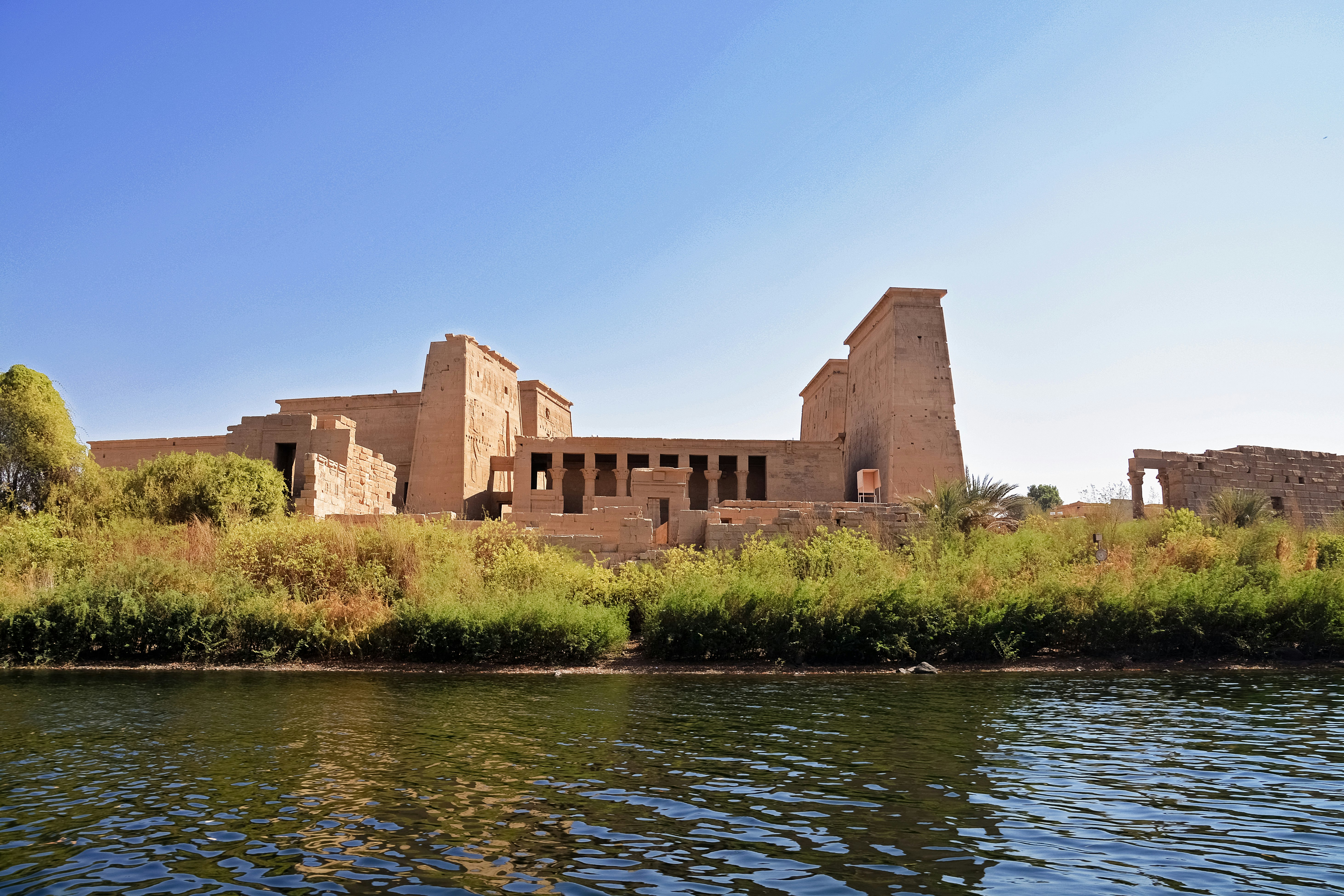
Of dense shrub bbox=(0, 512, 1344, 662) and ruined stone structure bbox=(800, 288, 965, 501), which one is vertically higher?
ruined stone structure bbox=(800, 288, 965, 501)

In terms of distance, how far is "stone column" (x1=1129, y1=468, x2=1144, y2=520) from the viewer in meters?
27.0

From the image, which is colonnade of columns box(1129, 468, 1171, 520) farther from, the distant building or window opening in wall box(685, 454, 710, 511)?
window opening in wall box(685, 454, 710, 511)

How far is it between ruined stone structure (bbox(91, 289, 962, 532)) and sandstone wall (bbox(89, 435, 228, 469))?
0.15 feet

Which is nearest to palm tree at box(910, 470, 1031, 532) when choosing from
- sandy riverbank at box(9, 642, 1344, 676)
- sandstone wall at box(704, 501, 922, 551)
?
sandstone wall at box(704, 501, 922, 551)

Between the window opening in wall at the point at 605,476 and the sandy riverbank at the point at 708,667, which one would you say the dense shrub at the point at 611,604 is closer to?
the sandy riverbank at the point at 708,667

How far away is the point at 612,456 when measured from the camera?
112 ft

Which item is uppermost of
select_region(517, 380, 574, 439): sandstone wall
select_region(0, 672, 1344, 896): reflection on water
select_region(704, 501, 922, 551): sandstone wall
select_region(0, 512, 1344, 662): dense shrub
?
select_region(517, 380, 574, 439): sandstone wall

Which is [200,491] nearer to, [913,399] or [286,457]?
[286,457]

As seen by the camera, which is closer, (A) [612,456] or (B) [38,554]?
(B) [38,554]

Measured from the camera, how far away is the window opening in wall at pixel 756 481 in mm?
34875

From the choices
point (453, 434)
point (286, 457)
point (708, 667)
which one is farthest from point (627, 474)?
point (708, 667)

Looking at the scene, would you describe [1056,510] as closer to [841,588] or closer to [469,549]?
[841,588]

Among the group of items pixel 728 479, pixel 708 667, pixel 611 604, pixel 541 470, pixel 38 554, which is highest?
pixel 541 470

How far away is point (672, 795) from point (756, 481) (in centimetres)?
2800
